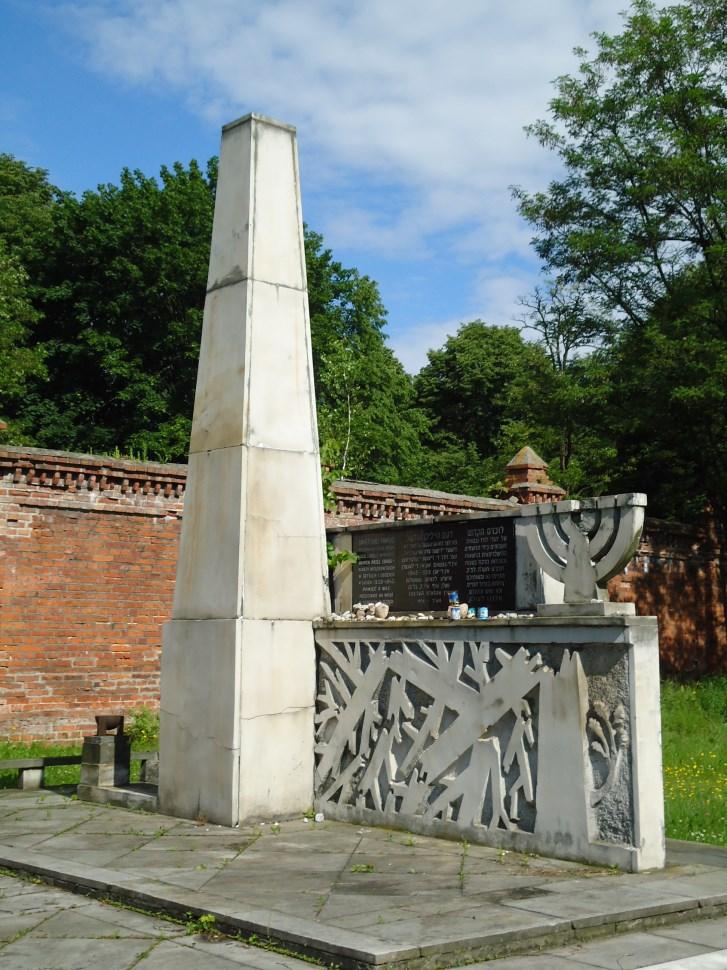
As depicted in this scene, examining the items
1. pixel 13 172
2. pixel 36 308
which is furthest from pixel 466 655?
pixel 13 172

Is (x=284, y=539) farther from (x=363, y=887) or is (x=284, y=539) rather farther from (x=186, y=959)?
(x=186, y=959)

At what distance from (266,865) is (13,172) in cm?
3333

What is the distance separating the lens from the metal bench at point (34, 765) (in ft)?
32.8

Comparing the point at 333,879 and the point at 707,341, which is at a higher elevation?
the point at 707,341

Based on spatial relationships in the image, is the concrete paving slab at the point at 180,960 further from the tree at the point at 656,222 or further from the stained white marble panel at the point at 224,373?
the tree at the point at 656,222

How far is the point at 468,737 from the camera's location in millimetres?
7488

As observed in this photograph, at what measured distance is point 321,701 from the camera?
870 centimetres

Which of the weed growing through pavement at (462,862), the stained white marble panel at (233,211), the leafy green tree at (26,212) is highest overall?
the leafy green tree at (26,212)

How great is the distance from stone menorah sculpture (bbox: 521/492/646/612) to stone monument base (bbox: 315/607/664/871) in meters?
0.35

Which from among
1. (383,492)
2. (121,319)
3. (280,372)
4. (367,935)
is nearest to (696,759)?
(383,492)

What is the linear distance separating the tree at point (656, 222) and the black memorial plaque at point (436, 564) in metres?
9.22

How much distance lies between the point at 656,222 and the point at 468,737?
1393 cm

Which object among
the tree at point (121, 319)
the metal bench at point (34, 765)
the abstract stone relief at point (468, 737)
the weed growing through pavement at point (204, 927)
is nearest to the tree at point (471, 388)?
the tree at point (121, 319)

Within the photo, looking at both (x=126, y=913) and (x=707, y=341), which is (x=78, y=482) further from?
(x=707, y=341)
